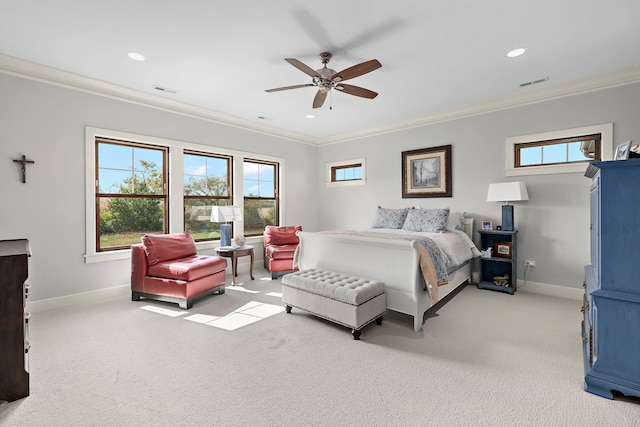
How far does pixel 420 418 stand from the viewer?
1.70m

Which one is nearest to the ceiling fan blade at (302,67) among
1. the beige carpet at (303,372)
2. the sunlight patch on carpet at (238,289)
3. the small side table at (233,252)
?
the beige carpet at (303,372)

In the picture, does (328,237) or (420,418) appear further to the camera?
(328,237)

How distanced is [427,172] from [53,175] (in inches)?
207

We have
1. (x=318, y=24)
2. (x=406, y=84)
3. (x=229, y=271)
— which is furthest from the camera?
(x=229, y=271)

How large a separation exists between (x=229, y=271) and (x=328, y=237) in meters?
2.48

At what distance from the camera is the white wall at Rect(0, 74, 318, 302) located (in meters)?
3.17

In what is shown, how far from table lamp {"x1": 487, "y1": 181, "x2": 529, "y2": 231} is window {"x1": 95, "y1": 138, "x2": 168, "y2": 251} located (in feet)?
15.7

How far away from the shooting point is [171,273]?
11.6 ft

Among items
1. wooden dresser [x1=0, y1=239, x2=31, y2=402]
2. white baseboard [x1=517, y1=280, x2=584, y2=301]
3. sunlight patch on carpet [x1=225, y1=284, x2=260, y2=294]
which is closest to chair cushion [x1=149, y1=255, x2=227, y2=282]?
sunlight patch on carpet [x1=225, y1=284, x2=260, y2=294]

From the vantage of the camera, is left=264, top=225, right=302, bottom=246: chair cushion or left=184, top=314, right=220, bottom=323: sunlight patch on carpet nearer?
left=184, top=314, right=220, bottom=323: sunlight patch on carpet

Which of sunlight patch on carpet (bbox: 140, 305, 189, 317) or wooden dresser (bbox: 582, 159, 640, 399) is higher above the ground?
wooden dresser (bbox: 582, 159, 640, 399)

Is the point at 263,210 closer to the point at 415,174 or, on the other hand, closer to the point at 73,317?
the point at 415,174

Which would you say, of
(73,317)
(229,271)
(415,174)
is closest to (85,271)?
(73,317)

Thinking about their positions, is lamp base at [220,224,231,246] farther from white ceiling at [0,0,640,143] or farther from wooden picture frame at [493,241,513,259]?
wooden picture frame at [493,241,513,259]
